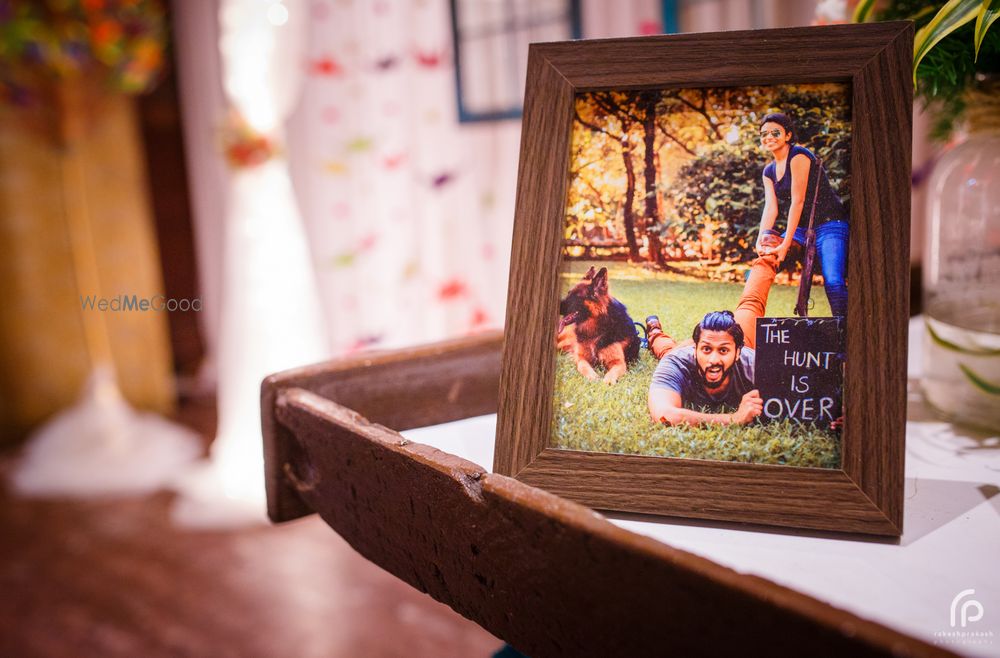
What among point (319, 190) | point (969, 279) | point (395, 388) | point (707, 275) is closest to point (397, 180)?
point (319, 190)

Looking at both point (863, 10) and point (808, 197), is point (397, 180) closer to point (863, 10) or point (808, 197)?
point (863, 10)

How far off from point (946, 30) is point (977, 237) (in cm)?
23

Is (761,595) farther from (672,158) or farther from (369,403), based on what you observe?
(369,403)

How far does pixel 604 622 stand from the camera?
42cm

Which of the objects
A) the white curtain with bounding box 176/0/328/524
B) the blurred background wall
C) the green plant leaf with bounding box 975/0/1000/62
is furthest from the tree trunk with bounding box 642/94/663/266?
the white curtain with bounding box 176/0/328/524

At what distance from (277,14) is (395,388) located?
102 inches

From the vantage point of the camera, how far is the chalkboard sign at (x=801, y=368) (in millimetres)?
473

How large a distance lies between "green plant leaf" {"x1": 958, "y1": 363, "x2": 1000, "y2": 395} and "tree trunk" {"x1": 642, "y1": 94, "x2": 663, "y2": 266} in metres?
0.33

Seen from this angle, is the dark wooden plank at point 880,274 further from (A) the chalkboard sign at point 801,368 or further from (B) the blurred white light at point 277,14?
(B) the blurred white light at point 277,14

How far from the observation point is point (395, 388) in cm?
73

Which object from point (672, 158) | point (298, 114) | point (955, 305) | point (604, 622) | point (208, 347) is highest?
point (298, 114)

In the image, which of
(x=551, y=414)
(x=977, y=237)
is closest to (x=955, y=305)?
(x=977, y=237)

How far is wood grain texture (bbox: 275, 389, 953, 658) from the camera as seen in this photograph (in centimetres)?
35
